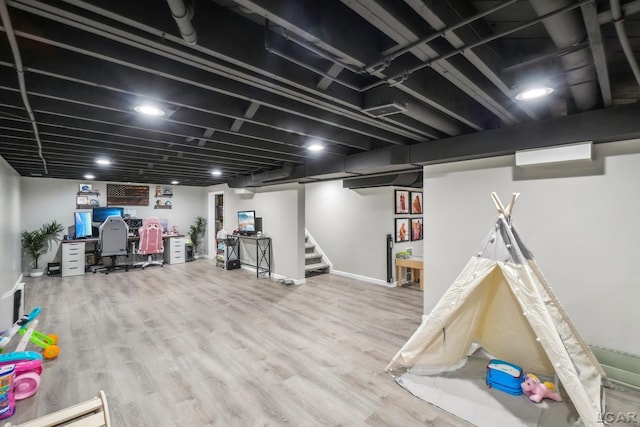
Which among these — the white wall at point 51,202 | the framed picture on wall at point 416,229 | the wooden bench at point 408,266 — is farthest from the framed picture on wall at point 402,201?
the white wall at point 51,202

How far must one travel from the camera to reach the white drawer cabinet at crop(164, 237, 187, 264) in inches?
329

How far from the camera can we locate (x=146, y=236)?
740 centimetres

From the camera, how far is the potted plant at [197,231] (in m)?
9.18

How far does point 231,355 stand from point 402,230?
14.1 ft

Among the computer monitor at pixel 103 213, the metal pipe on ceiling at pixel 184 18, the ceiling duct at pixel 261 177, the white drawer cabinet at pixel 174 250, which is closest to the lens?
the metal pipe on ceiling at pixel 184 18

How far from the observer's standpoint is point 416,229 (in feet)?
21.9

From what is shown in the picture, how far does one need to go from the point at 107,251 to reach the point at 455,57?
8.06m

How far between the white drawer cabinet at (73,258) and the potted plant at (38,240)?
2.04 ft

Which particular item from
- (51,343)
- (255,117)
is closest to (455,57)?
(255,117)

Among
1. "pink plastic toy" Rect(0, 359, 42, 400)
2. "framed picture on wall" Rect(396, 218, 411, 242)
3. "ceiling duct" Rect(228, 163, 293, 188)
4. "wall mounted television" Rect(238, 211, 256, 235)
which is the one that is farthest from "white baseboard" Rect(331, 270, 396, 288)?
"pink plastic toy" Rect(0, 359, 42, 400)

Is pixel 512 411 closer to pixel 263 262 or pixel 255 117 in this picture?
pixel 255 117

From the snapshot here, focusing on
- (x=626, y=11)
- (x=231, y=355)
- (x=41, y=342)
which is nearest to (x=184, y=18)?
(x=626, y=11)

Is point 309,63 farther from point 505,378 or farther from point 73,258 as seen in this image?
point 73,258

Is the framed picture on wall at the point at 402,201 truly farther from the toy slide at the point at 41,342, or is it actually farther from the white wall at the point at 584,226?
the toy slide at the point at 41,342
